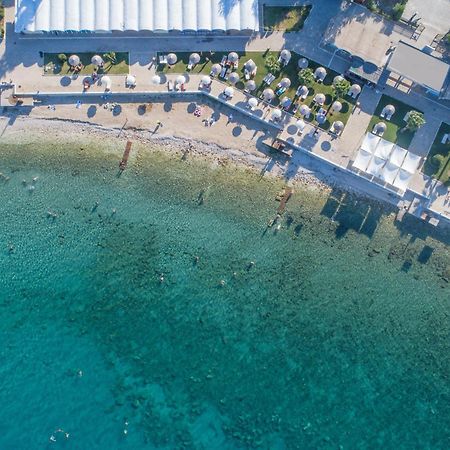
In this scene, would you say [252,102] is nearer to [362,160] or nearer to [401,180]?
[362,160]

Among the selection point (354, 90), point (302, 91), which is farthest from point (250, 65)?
point (354, 90)

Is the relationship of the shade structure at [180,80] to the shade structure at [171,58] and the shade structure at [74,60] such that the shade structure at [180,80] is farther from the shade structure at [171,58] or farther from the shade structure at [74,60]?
the shade structure at [74,60]

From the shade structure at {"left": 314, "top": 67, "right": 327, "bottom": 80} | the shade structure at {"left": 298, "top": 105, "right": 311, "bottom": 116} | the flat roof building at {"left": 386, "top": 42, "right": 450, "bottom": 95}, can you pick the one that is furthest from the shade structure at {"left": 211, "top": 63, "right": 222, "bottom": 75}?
the flat roof building at {"left": 386, "top": 42, "right": 450, "bottom": 95}

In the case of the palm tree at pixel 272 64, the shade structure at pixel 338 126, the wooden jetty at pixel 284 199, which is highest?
the palm tree at pixel 272 64

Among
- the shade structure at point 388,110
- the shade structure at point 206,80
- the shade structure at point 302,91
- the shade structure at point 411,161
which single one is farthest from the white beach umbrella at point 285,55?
the shade structure at point 411,161

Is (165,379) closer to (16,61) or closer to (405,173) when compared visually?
(405,173)

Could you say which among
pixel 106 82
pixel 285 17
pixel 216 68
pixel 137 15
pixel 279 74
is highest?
pixel 285 17
